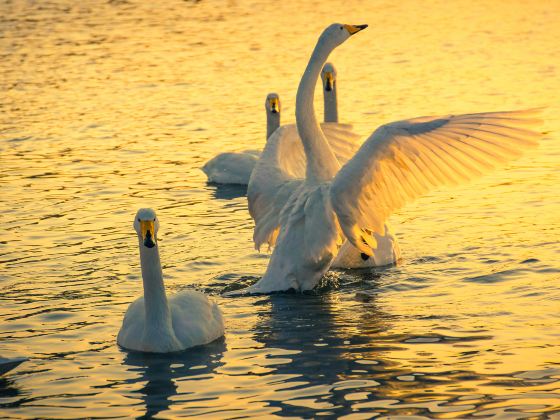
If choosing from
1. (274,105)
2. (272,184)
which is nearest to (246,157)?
(274,105)

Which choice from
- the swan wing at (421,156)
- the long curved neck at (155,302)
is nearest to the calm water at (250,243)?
the long curved neck at (155,302)

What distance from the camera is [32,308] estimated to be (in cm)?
1238

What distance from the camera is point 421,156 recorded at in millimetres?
11742

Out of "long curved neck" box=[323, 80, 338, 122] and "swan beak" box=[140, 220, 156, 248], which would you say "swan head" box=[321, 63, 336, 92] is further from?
"swan beak" box=[140, 220, 156, 248]

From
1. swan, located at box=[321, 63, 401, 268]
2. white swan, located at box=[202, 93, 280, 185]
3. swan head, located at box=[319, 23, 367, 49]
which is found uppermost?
swan head, located at box=[319, 23, 367, 49]

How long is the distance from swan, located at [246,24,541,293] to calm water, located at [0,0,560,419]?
0.45 m

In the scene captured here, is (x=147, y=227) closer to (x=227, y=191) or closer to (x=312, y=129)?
(x=312, y=129)

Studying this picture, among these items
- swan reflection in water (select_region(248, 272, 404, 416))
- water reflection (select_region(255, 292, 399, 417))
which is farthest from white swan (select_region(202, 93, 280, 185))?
water reflection (select_region(255, 292, 399, 417))

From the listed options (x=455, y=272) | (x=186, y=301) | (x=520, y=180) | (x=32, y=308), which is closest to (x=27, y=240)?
(x=32, y=308)

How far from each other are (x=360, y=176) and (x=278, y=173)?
2107mm

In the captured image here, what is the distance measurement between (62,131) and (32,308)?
29.5 ft

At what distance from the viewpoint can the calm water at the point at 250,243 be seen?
399 inches

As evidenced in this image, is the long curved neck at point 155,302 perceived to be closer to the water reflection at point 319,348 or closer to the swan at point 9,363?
the water reflection at point 319,348

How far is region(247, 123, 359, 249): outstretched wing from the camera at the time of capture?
44.3 ft
